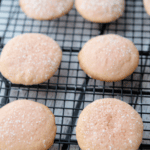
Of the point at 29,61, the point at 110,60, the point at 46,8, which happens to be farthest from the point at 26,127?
the point at 46,8

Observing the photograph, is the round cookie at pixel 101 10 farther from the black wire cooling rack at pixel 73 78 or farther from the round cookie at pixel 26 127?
the round cookie at pixel 26 127

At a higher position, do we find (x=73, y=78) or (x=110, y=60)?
(x=110, y=60)

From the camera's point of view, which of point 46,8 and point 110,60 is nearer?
point 110,60

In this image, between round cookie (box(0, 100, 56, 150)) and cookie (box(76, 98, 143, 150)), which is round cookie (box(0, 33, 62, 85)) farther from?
cookie (box(76, 98, 143, 150))

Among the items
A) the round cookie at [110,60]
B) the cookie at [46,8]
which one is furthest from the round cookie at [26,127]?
the cookie at [46,8]

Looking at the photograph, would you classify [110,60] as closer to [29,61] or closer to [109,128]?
[109,128]

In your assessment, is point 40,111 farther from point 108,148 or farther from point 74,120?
point 108,148
